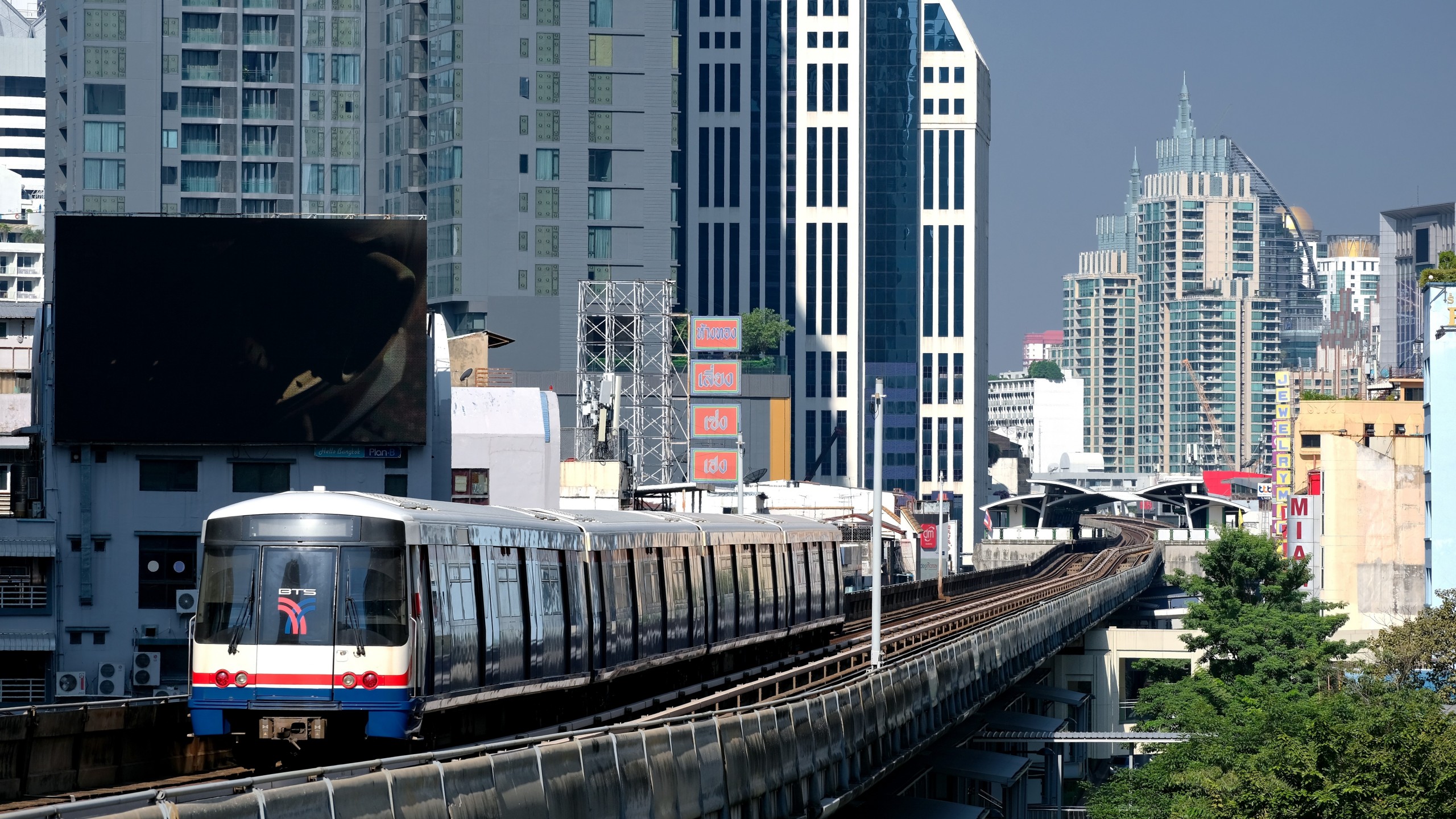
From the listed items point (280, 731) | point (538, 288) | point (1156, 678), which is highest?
point (538, 288)

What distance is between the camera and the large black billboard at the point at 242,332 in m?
61.4

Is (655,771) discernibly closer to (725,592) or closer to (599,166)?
(725,592)

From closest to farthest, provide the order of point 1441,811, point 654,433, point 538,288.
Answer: point 1441,811, point 538,288, point 654,433

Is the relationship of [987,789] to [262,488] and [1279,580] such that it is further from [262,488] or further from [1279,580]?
[1279,580]

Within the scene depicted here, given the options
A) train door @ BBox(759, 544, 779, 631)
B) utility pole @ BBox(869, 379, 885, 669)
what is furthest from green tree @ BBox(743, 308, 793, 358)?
train door @ BBox(759, 544, 779, 631)

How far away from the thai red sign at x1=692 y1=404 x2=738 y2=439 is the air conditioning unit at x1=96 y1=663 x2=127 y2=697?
65.0 meters

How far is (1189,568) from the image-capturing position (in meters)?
167

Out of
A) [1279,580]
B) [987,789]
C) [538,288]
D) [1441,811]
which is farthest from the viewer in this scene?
[538,288]

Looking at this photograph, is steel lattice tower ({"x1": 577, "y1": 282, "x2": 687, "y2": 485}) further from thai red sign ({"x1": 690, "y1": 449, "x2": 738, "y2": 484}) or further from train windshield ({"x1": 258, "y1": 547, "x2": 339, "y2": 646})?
train windshield ({"x1": 258, "y1": 547, "x2": 339, "y2": 646})

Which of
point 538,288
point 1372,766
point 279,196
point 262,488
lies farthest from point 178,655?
point 279,196

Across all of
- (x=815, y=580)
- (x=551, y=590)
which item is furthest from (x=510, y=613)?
(x=815, y=580)

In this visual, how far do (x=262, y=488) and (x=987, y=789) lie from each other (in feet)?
85.9

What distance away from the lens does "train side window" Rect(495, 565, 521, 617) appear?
961 inches

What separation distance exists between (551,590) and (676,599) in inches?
309
